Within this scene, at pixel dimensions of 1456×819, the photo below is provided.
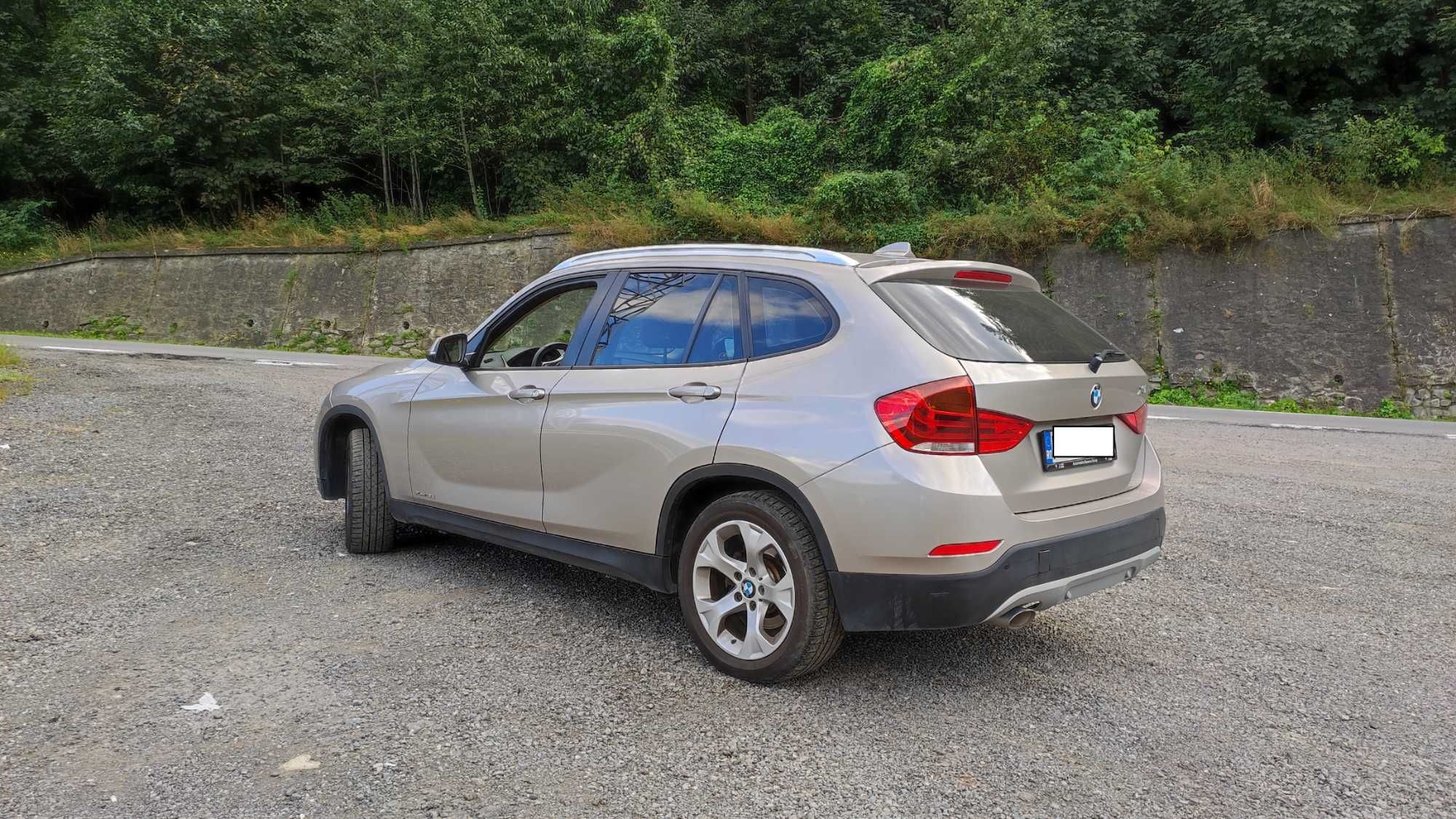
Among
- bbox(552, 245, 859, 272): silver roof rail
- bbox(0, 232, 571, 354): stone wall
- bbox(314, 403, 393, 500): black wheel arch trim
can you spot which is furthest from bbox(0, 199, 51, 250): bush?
bbox(552, 245, 859, 272): silver roof rail

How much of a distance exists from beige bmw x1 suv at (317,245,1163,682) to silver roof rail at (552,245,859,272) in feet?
0.06

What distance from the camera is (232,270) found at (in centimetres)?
2628

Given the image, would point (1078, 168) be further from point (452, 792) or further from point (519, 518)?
point (452, 792)

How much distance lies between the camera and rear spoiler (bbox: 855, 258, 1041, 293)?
363cm

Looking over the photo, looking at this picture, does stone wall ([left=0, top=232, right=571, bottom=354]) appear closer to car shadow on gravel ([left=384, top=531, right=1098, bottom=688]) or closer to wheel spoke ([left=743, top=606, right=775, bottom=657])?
car shadow on gravel ([left=384, top=531, right=1098, bottom=688])

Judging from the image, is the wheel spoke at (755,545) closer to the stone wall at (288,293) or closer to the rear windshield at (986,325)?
the rear windshield at (986,325)

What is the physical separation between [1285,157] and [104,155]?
31441 mm

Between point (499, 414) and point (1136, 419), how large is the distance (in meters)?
2.84

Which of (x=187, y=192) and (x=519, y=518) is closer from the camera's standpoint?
(x=519, y=518)

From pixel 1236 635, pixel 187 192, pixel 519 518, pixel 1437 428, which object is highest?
pixel 187 192

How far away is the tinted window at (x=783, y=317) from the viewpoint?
11.7 feet

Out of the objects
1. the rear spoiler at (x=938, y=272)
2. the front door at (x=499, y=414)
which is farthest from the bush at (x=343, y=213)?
the rear spoiler at (x=938, y=272)

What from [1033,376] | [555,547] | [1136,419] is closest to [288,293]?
[555,547]

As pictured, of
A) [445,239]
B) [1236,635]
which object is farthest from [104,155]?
[1236,635]
